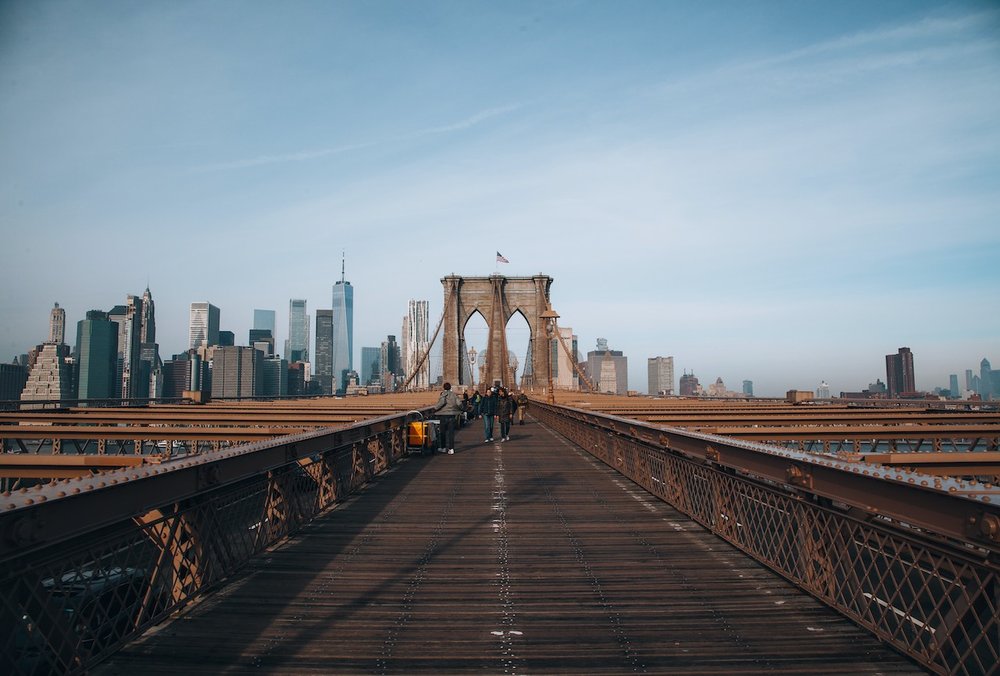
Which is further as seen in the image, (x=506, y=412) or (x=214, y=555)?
(x=506, y=412)

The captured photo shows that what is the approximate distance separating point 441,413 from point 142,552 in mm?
10640

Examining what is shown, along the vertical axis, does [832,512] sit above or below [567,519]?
above

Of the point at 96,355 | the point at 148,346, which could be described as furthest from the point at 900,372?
the point at 148,346

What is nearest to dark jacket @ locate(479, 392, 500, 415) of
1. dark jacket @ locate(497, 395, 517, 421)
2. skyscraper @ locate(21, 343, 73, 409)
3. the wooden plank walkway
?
dark jacket @ locate(497, 395, 517, 421)

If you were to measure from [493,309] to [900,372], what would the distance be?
1875 inches

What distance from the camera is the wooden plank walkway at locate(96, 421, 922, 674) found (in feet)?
11.5

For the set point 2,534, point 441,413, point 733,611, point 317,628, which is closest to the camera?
point 2,534

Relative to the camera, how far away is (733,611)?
4.25 meters

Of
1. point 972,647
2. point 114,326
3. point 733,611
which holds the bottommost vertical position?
point 733,611

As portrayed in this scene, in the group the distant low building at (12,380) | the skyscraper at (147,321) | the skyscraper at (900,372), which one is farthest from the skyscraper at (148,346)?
the skyscraper at (900,372)

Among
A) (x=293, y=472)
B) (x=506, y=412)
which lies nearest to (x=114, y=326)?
(x=506, y=412)

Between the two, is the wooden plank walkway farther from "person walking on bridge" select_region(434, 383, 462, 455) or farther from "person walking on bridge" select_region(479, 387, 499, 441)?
"person walking on bridge" select_region(479, 387, 499, 441)

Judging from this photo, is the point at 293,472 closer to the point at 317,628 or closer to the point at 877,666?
the point at 317,628

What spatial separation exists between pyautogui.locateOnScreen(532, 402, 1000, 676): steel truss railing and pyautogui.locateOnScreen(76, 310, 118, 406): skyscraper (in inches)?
5149
